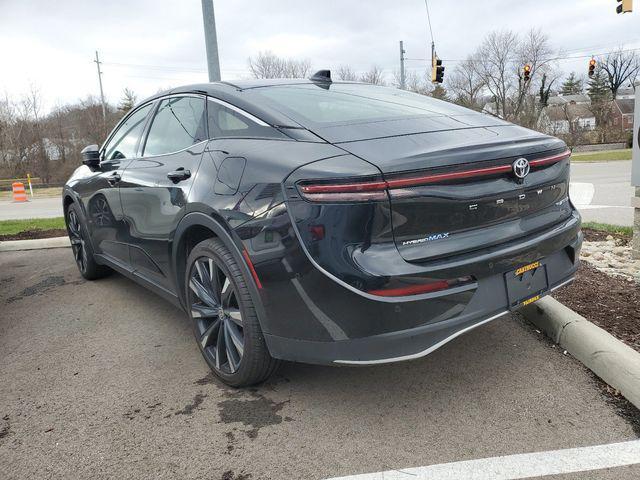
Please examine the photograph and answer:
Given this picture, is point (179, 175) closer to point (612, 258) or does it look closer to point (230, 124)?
point (230, 124)

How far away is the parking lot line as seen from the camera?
6.74 feet

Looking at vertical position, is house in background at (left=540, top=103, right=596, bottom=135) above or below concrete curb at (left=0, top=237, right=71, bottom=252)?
above

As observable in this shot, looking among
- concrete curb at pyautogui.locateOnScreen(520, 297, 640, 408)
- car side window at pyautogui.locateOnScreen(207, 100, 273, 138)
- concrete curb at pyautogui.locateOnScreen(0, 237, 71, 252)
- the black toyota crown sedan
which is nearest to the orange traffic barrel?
concrete curb at pyautogui.locateOnScreen(0, 237, 71, 252)

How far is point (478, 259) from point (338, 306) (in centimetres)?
65

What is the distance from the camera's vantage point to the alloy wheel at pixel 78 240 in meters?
Result: 5.06

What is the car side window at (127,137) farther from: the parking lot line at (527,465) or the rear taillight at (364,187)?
the parking lot line at (527,465)

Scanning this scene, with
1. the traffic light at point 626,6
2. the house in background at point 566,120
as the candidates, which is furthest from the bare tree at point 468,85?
the traffic light at point 626,6

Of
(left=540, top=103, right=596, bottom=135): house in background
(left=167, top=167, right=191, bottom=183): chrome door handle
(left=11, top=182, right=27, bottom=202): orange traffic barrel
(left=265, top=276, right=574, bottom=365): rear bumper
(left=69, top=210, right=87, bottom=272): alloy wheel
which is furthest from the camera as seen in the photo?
(left=540, top=103, right=596, bottom=135): house in background

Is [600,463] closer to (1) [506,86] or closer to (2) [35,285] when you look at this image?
(2) [35,285]

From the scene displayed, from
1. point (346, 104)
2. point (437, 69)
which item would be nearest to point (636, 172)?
point (346, 104)

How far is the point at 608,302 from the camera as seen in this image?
356 cm

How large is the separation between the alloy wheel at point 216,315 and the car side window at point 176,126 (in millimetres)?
796

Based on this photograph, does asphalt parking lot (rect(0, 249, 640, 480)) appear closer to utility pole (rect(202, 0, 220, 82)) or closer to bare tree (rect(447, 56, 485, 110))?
utility pole (rect(202, 0, 220, 82))

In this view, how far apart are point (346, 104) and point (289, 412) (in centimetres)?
173
